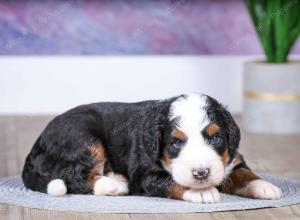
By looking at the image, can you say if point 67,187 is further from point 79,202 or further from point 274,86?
point 274,86

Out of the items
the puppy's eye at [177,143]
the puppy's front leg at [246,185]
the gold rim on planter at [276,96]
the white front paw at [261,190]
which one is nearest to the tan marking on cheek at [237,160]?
the puppy's front leg at [246,185]

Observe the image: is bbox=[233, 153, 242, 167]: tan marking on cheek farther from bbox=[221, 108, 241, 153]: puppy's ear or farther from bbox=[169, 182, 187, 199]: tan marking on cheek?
bbox=[169, 182, 187, 199]: tan marking on cheek

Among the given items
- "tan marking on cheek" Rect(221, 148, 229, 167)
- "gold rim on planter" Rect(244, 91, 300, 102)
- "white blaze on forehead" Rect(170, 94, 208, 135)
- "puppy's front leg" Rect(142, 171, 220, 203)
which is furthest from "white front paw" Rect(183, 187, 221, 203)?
"gold rim on planter" Rect(244, 91, 300, 102)

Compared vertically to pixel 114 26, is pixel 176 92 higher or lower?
lower

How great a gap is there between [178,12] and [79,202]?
11.1 ft

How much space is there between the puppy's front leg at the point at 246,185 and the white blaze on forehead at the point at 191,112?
297 millimetres

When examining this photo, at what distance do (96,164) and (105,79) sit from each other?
3036 mm

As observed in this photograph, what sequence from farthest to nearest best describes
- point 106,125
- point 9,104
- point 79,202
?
point 9,104 → point 106,125 → point 79,202

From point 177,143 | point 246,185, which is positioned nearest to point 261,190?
point 246,185

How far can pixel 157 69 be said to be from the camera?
602 cm

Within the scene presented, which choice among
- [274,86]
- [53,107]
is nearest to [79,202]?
[274,86]

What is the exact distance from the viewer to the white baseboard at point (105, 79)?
5.93m

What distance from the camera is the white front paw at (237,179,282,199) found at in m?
2.88

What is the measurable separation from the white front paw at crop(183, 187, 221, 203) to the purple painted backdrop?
3.30 metres
